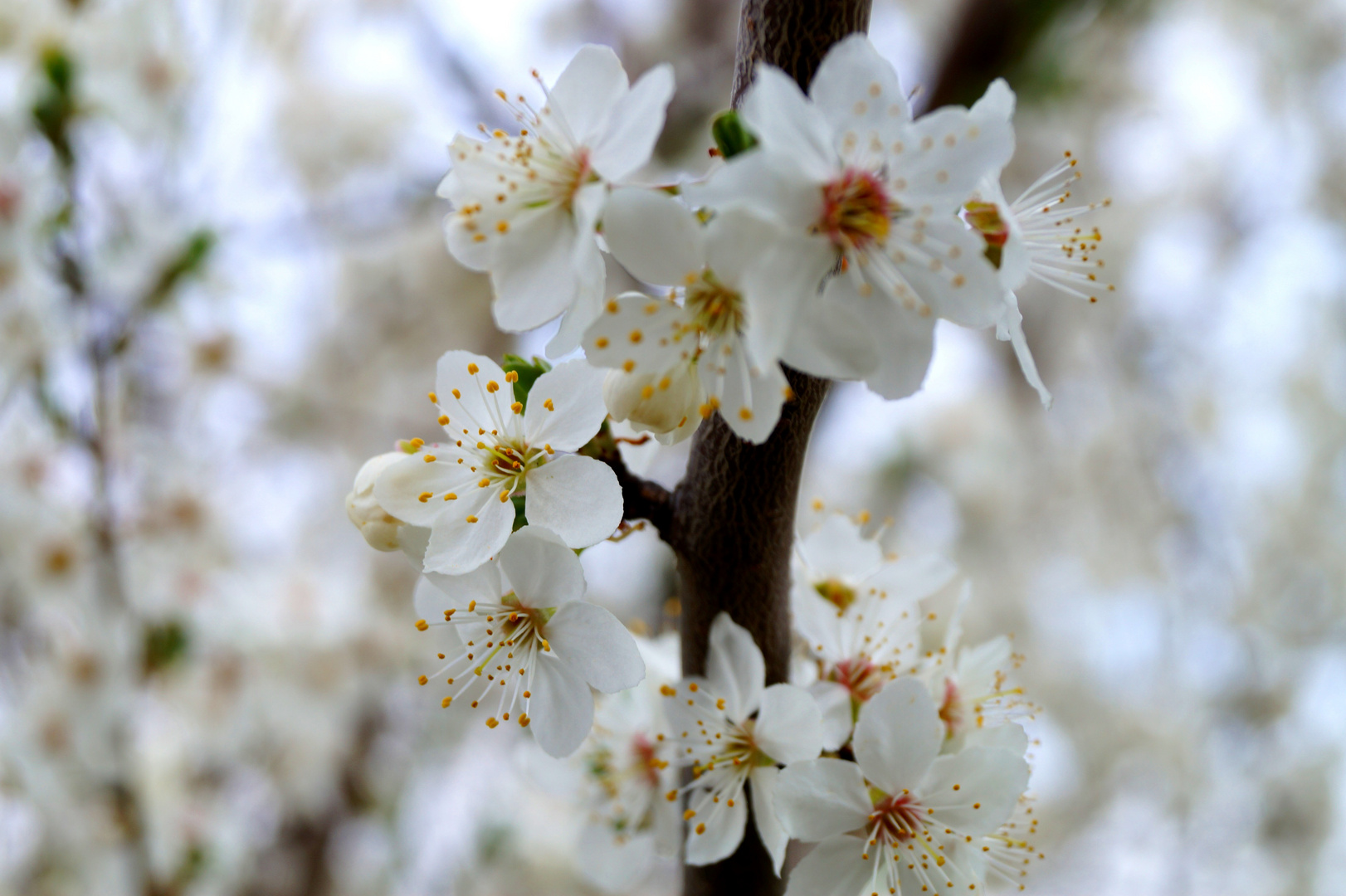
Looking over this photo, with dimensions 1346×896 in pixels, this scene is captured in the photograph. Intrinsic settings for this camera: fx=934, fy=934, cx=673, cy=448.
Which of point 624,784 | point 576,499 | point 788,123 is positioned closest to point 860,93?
point 788,123

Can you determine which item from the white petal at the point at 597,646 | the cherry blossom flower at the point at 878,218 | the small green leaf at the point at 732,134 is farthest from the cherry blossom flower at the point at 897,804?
the small green leaf at the point at 732,134

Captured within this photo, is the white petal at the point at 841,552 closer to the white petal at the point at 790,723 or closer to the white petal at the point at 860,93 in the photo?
the white petal at the point at 790,723

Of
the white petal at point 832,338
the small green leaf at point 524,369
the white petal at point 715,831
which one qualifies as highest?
the white petal at point 832,338

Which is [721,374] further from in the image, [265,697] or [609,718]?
[265,697]

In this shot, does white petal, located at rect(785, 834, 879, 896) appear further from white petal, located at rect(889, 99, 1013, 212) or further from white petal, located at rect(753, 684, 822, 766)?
white petal, located at rect(889, 99, 1013, 212)

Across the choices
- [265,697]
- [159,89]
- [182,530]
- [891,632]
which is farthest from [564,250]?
[265,697]

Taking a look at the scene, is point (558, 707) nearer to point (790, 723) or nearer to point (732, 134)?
point (790, 723)
